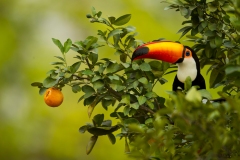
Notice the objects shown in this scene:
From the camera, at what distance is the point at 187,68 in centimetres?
149

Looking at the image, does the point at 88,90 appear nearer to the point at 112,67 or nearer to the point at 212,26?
the point at 112,67

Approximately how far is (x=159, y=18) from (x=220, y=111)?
192 cm

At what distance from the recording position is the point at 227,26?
1415 millimetres

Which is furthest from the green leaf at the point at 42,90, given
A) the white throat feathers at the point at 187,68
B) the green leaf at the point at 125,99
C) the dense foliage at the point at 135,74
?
the white throat feathers at the point at 187,68

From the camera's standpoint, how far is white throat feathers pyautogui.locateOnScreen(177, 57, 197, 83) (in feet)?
4.80

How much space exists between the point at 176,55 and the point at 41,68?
1.57 metres

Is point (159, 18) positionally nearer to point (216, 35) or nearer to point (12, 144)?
point (12, 144)

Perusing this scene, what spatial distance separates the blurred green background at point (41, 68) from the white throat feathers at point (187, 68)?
4.35 feet

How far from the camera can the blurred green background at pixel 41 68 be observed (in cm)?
285

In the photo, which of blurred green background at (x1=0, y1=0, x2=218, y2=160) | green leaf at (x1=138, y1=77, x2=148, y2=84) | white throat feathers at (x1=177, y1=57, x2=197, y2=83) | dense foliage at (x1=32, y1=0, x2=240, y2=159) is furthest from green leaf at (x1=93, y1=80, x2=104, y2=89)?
blurred green background at (x1=0, y1=0, x2=218, y2=160)

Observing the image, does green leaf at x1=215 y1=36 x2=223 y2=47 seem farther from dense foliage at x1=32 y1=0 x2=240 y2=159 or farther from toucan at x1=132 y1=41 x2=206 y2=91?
toucan at x1=132 y1=41 x2=206 y2=91

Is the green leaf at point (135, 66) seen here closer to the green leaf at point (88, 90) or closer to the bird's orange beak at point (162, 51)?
the bird's orange beak at point (162, 51)

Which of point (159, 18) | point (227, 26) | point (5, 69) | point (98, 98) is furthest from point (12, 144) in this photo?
point (227, 26)

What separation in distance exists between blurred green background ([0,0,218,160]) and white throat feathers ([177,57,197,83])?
1326 millimetres
